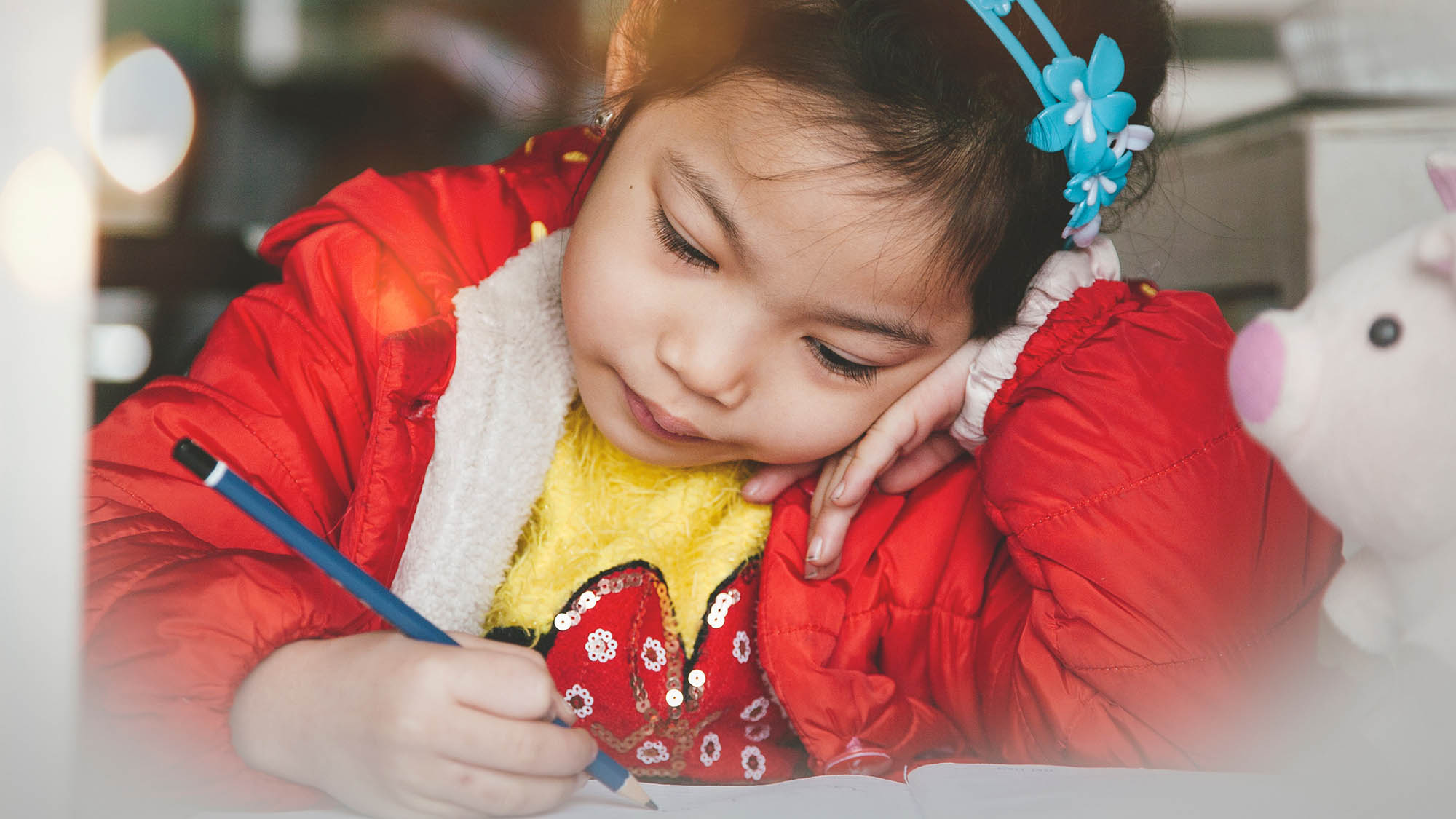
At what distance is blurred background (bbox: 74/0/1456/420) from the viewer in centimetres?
38

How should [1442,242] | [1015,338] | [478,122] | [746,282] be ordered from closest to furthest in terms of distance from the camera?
[1442,242] → [746,282] → [1015,338] → [478,122]

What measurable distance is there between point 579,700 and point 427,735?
20 cm

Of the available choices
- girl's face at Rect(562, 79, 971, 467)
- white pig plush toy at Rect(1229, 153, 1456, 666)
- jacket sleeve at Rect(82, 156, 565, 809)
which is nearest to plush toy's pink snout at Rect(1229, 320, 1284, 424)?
white pig plush toy at Rect(1229, 153, 1456, 666)

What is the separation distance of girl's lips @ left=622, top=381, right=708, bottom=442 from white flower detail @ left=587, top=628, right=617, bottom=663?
0.40 feet

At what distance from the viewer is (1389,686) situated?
0.94ft

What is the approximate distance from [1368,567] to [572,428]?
1.45 ft

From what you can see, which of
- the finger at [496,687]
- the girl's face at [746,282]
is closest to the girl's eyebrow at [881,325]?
the girl's face at [746,282]

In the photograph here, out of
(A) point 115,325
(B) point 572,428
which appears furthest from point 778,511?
(A) point 115,325

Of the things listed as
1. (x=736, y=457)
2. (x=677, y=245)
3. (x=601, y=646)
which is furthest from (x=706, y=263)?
(x=601, y=646)

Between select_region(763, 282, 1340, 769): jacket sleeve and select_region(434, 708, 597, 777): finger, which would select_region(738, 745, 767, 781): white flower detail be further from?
select_region(434, 708, 597, 777): finger

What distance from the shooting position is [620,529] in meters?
0.61

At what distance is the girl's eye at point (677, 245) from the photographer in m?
0.48

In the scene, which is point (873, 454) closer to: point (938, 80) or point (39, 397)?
point (938, 80)

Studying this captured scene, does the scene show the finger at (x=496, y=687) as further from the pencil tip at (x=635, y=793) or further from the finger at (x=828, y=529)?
the finger at (x=828, y=529)
